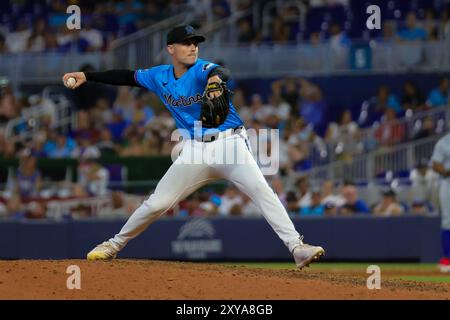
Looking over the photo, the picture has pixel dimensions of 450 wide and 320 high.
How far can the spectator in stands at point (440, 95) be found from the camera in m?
18.3

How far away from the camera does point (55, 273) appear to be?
8266 millimetres

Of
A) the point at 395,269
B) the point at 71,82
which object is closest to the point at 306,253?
the point at 71,82

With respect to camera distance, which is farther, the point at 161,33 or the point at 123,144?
the point at 161,33

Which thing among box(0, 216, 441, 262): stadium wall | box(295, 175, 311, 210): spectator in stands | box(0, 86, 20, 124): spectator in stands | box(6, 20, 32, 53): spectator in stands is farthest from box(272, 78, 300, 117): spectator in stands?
box(6, 20, 32, 53): spectator in stands

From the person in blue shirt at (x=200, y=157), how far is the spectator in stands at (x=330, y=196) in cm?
739

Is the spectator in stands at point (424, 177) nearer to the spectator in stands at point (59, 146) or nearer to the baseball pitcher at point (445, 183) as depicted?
the baseball pitcher at point (445, 183)

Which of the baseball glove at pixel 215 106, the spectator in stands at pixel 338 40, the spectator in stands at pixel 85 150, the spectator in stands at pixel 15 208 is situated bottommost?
the spectator in stands at pixel 15 208

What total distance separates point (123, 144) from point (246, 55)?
9.78ft

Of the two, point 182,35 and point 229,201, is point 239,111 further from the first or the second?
point 182,35
